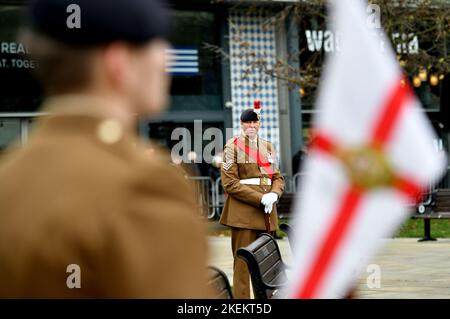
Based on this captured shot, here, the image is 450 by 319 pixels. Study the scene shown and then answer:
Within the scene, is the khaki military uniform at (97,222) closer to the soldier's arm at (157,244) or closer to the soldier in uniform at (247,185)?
the soldier's arm at (157,244)

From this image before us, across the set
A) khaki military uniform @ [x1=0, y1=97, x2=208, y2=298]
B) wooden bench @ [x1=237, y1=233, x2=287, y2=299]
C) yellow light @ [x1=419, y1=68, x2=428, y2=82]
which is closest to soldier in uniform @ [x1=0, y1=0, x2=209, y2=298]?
khaki military uniform @ [x1=0, y1=97, x2=208, y2=298]

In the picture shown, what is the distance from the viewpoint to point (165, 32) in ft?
6.44

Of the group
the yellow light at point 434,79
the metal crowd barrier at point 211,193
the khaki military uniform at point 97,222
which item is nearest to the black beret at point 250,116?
the khaki military uniform at point 97,222

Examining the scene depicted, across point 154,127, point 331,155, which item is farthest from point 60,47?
point 154,127

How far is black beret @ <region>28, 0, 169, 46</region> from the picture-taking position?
1.89 meters

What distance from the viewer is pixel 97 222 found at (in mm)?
1701

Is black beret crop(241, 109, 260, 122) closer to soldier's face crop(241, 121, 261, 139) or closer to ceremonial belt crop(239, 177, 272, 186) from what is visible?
soldier's face crop(241, 121, 261, 139)

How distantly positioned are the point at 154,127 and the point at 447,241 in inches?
429

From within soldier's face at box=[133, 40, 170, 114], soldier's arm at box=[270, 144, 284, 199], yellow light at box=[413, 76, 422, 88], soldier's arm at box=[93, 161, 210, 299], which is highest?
soldier's face at box=[133, 40, 170, 114]

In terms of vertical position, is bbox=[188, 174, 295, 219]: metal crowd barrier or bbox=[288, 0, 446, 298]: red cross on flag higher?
bbox=[288, 0, 446, 298]: red cross on flag

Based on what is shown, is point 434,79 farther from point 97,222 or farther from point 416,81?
point 97,222

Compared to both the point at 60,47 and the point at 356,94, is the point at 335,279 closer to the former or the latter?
the point at 356,94

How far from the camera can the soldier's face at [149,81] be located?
1911mm

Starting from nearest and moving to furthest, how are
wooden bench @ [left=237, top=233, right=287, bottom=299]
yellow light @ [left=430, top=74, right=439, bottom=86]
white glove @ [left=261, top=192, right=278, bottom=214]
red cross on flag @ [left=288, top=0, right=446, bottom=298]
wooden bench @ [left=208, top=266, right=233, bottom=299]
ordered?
red cross on flag @ [left=288, top=0, right=446, bottom=298], wooden bench @ [left=208, top=266, right=233, bottom=299], wooden bench @ [left=237, top=233, right=287, bottom=299], white glove @ [left=261, top=192, right=278, bottom=214], yellow light @ [left=430, top=74, right=439, bottom=86]
